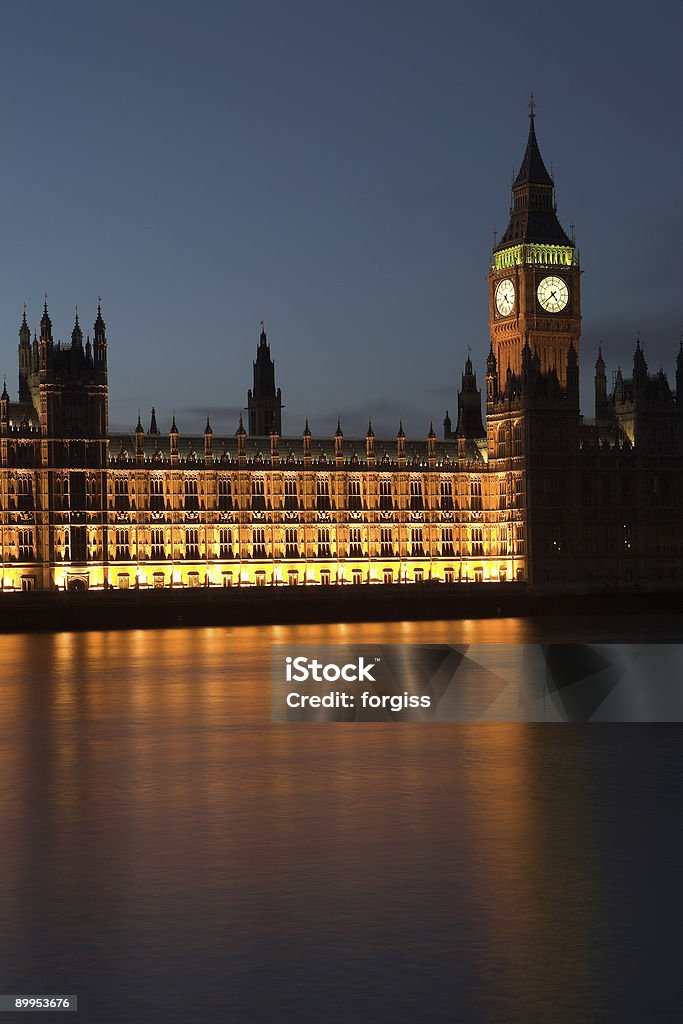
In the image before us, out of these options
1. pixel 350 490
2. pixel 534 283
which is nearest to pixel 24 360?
pixel 350 490

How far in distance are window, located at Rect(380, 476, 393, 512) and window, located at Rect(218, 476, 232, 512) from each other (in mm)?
14080

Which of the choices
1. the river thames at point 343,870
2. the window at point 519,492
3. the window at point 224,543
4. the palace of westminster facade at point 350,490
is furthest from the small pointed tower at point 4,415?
the river thames at point 343,870

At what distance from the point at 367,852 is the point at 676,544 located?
12067cm

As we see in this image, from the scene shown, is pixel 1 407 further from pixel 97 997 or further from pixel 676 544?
pixel 97 997

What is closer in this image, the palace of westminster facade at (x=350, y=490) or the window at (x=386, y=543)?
the palace of westminster facade at (x=350, y=490)

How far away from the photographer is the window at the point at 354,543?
13800 cm

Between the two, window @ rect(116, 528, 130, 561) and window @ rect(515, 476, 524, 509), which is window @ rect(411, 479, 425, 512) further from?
window @ rect(116, 528, 130, 561)

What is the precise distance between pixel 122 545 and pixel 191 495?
7.41 meters

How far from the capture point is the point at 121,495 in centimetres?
12925

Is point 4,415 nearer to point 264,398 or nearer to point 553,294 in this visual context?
point 264,398

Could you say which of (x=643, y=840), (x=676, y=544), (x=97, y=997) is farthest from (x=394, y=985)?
(x=676, y=544)

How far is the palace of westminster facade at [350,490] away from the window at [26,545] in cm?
17
